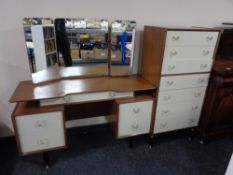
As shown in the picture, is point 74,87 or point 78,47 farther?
point 78,47

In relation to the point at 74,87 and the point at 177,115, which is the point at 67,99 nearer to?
the point at 74,87

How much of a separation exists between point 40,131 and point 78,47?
0.86 metres

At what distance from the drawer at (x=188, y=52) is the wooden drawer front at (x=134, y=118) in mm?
479

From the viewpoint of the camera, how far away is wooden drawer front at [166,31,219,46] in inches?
60.2

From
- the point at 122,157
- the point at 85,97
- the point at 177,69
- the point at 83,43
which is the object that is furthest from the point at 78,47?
the point at 122,157

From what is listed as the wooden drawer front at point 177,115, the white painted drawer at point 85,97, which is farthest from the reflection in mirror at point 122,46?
the wooden drawer front at point 177,115

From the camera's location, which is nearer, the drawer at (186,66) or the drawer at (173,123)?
the drawer at (186,66)

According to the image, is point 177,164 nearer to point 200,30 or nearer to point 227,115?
point 227,115

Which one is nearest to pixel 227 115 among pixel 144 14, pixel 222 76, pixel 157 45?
pixel 222 76

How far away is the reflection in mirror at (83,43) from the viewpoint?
1.66 metres

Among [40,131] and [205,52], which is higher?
[205,52]

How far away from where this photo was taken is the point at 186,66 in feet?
5.52

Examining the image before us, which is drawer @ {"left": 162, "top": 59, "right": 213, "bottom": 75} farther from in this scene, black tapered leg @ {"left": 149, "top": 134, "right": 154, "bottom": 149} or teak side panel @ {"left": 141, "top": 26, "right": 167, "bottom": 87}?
black tapered leg @ {"left": 149, "top": 134, "right": 154, "bottom": 149}

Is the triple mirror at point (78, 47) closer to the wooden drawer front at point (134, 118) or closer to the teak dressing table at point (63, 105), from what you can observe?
the teak dressing table at point (63, 105)
